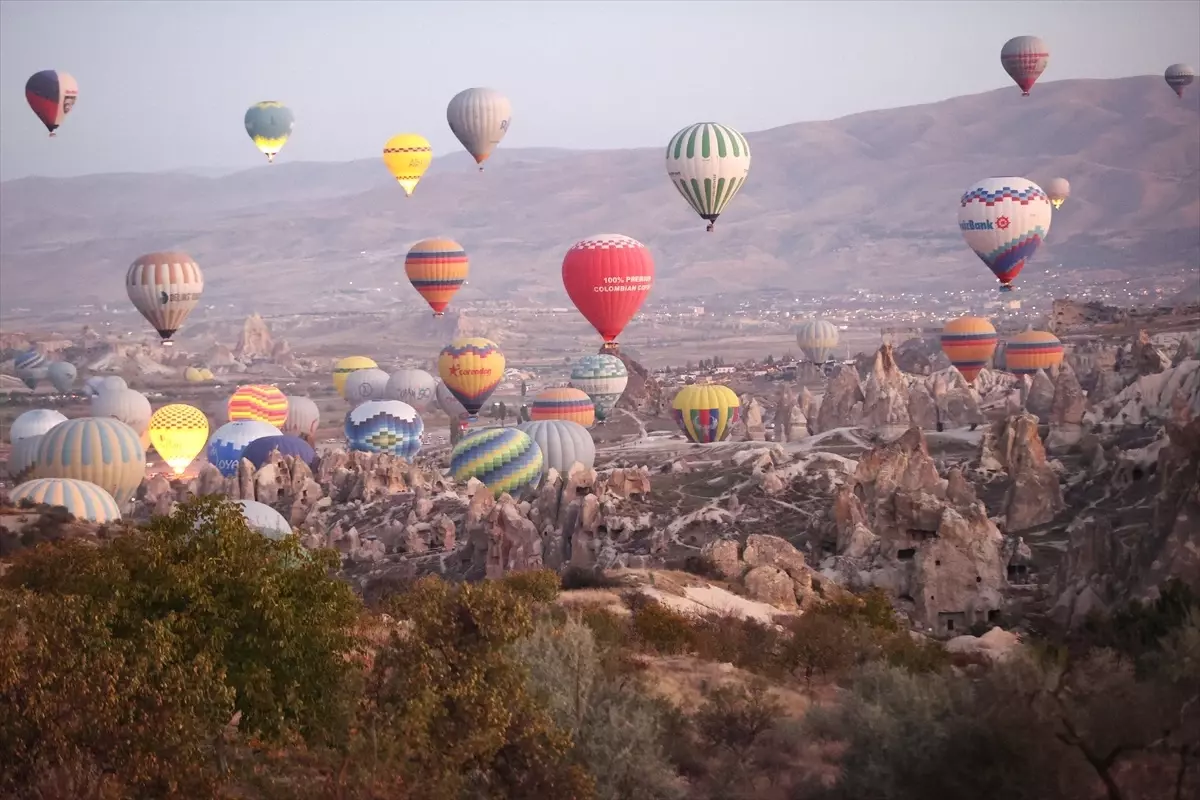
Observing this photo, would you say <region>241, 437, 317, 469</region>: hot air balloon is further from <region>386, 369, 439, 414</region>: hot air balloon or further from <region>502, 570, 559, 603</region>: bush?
<region>502, 570, 559, 603</region>: bush

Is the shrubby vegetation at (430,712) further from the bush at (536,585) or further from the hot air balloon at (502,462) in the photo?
the hot air balloon at (502,462)

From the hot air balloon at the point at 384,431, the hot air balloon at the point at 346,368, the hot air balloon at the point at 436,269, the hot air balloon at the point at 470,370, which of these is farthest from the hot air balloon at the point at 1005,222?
the hot air balloon at the point at 346,368

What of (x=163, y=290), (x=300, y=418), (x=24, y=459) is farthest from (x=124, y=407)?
(x=24, y=459)

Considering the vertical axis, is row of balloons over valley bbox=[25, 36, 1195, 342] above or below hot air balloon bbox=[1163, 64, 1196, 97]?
below

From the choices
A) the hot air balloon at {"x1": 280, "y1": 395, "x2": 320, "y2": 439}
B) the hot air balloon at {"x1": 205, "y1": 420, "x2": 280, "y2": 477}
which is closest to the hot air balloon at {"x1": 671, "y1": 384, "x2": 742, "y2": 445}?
the hot air balloon at {"x1": 205, "y1": 420, "x2": 280, "y2": 477}

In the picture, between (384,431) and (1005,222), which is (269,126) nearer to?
(384,431)

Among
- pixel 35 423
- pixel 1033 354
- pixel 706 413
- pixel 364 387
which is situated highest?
pixel 1033 354
